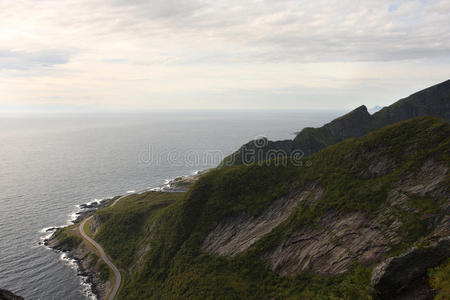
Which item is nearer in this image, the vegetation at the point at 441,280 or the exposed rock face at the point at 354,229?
the vegetation at the point at 441,280

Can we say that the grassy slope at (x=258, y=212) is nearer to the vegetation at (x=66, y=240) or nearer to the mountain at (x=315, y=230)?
the mountain at (x=315, y=230)

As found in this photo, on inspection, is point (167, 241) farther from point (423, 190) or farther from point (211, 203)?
point (423, 190)

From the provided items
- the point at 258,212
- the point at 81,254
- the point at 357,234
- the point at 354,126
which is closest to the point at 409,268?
the point at 357,234

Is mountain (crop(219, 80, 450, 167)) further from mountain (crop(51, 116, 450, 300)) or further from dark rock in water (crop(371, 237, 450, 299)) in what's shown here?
dark rock in water (crop(371, 237, 450, 299))

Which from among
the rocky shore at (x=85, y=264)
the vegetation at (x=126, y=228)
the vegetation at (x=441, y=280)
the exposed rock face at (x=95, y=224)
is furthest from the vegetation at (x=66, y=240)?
the vegetation at (x=441, y=280)

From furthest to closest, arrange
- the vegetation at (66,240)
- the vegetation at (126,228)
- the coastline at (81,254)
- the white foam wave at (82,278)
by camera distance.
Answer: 1. the vegetation at (66,240)
2. the vegetation at (126,228)
3. the coastline at (81,254)
4. the white foam wave at (82,278)

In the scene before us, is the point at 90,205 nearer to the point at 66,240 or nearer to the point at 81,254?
the point at 66,240

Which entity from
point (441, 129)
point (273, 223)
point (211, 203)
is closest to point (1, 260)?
point (211, 203)
